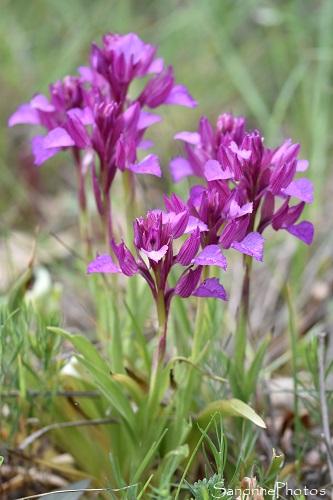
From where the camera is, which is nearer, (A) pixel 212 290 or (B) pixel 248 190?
(A) pixel 212 290

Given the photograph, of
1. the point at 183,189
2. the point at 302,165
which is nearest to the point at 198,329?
the point at 302,165

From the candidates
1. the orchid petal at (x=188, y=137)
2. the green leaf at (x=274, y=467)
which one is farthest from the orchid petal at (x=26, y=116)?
the green leaf at (x=274, y=467)

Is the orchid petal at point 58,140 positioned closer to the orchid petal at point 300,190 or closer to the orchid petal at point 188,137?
the orchid petal at point 188,137

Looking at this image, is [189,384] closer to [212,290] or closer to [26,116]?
[212,290]

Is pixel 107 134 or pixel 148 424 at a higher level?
pixel 107 134

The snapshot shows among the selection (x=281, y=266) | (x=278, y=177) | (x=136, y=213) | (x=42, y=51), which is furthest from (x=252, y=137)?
(x=42, y=51)

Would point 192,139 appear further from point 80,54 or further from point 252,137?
point 80,54

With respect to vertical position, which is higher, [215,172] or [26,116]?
[26,116]
